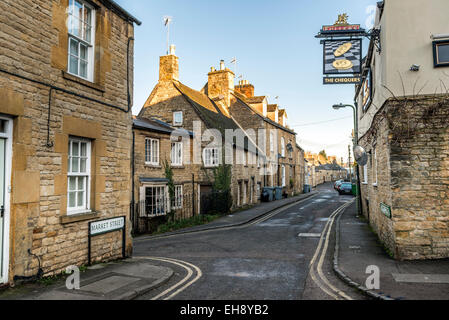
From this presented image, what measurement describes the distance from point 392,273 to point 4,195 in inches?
318

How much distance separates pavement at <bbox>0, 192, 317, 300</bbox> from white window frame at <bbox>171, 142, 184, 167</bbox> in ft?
37.9

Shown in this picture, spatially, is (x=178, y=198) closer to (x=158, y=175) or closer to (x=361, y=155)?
(x=158, y=175)

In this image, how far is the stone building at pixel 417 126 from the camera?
8.72 metres

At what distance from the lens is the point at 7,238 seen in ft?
20.4

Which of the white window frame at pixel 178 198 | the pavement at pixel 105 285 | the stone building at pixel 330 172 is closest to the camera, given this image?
the pavement at pixel 105 285

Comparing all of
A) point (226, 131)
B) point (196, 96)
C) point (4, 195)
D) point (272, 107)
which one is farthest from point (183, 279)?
point (272, 107)

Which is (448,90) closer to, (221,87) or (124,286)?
(124,286)

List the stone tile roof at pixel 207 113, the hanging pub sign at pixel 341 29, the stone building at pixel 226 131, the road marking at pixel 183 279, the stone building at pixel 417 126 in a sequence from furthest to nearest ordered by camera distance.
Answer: the stone tile roof at pixel 207 113 < the stone building at pixel 226 131 < the hanging pub sign at pixel 341 29 < the stone building at pixel 417 126 < the road marking at pixel 183 279

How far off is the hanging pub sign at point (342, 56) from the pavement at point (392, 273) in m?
5.36

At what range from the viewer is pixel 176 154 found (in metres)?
20.5

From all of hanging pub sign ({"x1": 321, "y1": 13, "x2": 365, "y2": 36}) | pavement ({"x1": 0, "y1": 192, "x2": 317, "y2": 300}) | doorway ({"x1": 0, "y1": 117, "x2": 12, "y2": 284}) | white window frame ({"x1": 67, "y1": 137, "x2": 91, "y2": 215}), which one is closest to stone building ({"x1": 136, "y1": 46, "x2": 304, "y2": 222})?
white window frame ({"x1": 67, "y1": 137, "x2": 91, "y2": 215})

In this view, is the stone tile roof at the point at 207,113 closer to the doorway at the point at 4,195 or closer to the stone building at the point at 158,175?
the stone building at the point at 158,175

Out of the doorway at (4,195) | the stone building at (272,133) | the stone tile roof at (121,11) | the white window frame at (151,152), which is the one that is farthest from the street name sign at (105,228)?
the stone building at (272,133)

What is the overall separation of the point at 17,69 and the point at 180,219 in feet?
47.8
